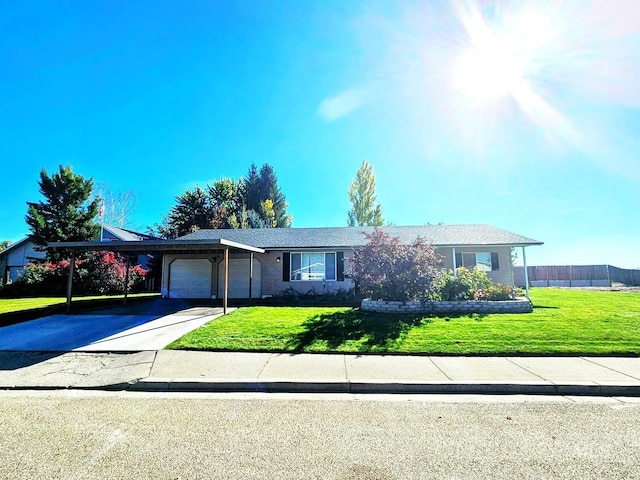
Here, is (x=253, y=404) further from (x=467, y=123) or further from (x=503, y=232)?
(x=503, y=232)

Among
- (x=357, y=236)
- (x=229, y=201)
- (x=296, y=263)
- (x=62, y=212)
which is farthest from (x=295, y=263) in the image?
(x=229, y=201)

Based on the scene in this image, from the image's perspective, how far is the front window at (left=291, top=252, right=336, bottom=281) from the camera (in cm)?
1564

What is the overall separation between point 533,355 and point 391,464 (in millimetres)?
4919

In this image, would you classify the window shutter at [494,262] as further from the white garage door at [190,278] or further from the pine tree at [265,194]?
the pine tree at [265,194]

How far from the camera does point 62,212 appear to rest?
74.4 ft

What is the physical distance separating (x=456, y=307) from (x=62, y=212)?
26.7m

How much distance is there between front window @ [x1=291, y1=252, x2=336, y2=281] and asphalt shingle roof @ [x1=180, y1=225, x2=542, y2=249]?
67cm

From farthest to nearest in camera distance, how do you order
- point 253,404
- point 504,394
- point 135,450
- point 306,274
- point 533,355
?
point 306,274 → point 533,355 → point 504,394 → point 253,404 → point 135,450

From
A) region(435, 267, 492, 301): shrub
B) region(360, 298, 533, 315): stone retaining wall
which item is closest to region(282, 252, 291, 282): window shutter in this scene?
region(360, 298, 533, 315): stone retaining wall

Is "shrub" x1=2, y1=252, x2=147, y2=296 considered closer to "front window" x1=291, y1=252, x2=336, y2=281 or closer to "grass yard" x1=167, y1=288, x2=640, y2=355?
"front window" x1=291, y1=252, x2=336, y2=281

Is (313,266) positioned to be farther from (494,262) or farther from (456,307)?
(494,262)

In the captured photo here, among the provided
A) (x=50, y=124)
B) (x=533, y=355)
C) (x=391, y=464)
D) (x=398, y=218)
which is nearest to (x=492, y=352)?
(x=533, y=355)

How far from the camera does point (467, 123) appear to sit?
11.4m

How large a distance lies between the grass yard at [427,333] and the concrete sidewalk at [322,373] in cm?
43
